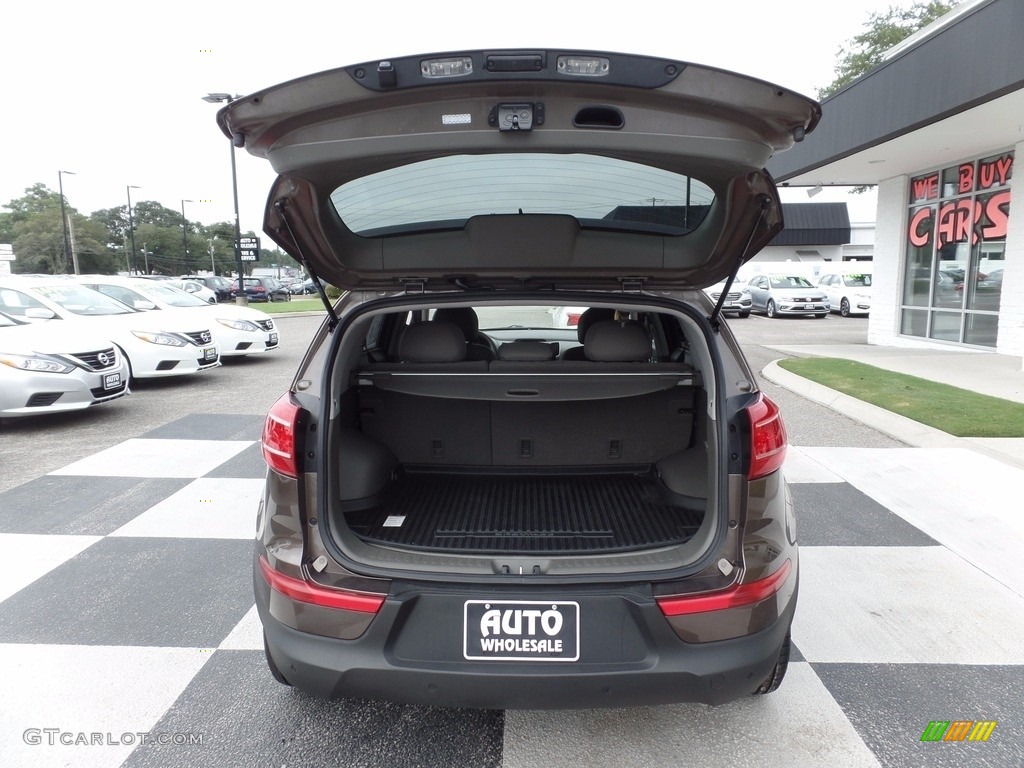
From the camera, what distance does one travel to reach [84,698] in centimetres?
233

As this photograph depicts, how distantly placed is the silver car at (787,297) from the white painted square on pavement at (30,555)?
69.1ft

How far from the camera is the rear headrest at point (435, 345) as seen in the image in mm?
2852

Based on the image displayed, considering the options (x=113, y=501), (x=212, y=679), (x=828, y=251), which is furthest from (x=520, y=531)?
(x=828, y=251)

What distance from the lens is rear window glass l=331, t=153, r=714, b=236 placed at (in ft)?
6.30

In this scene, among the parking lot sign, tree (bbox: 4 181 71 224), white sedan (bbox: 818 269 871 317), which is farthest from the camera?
tree (bbox: 4 181 71 224)

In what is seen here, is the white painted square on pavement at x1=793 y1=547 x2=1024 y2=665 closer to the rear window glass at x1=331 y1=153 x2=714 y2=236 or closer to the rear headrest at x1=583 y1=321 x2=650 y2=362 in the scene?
the rear headrest at x1=583 y1=321 x2=650 y2=362

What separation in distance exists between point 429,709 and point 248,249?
2326cm

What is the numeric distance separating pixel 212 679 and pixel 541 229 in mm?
2023

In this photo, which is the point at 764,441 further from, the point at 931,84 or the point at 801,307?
the point at 801,307

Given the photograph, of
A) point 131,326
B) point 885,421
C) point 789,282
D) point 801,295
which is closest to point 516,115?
point 885,421

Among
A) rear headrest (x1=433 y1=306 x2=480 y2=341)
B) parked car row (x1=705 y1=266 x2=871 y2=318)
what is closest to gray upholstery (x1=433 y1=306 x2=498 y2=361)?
rear headrest (x1=433 y1=306 x2=480 y2=341)

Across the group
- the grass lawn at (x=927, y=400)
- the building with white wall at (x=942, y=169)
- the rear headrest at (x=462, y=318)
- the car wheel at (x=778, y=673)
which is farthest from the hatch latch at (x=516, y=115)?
the building with white wall at (x=942, y=169)

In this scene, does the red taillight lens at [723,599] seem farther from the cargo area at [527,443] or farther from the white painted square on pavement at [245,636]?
the white painted square on pavement at [245,636]

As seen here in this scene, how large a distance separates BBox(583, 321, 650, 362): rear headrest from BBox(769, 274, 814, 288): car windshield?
69.5ft
